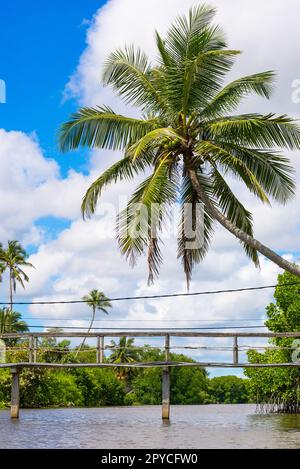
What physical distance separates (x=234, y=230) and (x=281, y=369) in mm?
27260

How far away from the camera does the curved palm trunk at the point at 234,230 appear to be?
1689cm

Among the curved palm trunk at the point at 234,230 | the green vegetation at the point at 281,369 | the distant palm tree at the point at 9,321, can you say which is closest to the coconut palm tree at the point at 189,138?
the curved palm trunk at the point at 234,230

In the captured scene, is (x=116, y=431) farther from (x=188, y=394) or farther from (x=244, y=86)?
(x=188, y=394)

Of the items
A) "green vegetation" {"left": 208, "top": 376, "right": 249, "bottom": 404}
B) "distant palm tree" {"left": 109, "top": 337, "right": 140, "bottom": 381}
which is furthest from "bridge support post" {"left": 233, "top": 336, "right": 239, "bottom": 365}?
"green vegetation" {"left": 208, "top": 376, "right": 249, "bottom": 404}

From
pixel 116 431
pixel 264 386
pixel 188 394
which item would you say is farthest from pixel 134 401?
pixel 116 431

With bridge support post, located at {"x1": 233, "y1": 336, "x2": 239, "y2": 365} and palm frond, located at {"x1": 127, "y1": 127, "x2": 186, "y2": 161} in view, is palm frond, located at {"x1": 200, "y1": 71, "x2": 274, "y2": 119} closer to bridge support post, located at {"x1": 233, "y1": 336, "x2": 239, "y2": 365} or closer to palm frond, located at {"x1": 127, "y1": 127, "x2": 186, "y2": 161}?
palm frond, located at {"x1": 127, "y1": 127, "x2": 186, "y2": 161}

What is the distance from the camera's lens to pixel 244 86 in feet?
61.1

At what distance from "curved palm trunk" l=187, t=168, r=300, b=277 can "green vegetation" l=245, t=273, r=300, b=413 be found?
24.4 meters

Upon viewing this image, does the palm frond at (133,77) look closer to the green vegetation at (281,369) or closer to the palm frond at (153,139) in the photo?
the palm frond at (153,139)

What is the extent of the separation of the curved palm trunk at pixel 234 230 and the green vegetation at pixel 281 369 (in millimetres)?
24407

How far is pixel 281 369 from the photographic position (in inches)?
1689

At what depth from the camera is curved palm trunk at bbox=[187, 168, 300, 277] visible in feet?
55.4
